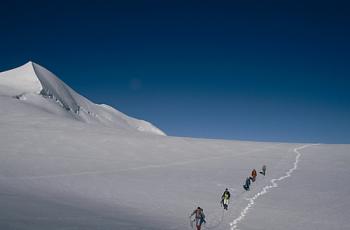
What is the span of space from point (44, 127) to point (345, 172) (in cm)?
3456

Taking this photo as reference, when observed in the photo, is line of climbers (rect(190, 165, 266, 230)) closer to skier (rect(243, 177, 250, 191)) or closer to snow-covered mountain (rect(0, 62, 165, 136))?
skier (rect(243, 177, 250, 191))

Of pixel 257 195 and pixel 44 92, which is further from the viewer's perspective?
pixel 44 92

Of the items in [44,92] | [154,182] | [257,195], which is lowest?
[257,195]

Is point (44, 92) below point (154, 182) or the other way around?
the other way around

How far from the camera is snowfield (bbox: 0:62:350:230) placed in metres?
18.6

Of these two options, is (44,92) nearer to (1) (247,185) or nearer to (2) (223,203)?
(1) (247,185)

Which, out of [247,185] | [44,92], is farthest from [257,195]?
[44,92]

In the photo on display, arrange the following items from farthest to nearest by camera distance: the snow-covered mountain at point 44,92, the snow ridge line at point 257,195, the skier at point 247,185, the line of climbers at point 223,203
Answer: the snow-covered mountain at point 44,92, the skier at point 247,185, the snow ridge line at point 257,195, the line of climbers at point 223,203

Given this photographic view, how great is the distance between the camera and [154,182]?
29.0 m

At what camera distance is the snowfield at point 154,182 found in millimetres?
18625

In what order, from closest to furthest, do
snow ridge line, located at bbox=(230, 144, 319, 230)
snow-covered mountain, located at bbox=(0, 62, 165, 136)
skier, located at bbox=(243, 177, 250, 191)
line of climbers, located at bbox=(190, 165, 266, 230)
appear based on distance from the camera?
1. line of climbers, located at bbox=(190, 165, 266, 230)
2. snow ridge line, located at bbox=(230, 144, 319, 230)
3. skier, located at bbox=(243, 177, 250, 191)
4. snow-covered mountain, located at bbox=(0, 62, 165, 136)

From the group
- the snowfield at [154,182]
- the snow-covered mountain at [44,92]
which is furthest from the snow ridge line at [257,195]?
the snow-covered mountain at [44,92]

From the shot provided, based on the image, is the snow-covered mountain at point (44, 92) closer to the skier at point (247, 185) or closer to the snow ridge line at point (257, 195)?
the snow ridge line at point (257, 195)

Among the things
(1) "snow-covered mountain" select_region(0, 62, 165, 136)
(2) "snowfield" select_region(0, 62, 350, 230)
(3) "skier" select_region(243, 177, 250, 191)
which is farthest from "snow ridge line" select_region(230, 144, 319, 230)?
(1) "snow-covered mountain" select_region(0, 62, 165, 136)
